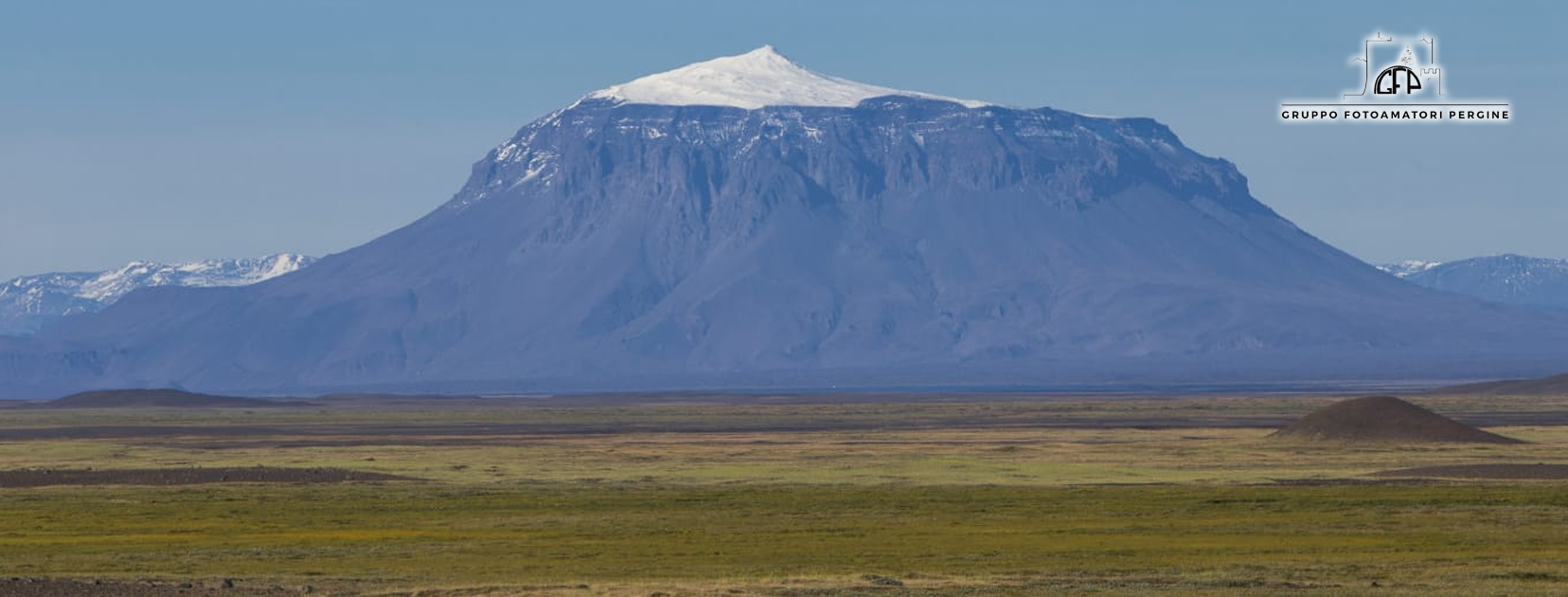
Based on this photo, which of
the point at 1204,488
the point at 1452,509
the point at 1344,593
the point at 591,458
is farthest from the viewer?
the point at 591,458

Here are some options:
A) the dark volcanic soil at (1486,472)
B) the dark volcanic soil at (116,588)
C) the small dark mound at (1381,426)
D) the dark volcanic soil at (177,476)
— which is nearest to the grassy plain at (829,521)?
the dark volcanic soil at (116,588)

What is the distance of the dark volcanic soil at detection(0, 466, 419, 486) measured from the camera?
96.0 meters

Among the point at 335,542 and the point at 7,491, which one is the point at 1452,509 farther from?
the point at 7,491

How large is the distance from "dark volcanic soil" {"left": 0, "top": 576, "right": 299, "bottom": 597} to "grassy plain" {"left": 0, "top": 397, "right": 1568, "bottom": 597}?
1581 millimetres

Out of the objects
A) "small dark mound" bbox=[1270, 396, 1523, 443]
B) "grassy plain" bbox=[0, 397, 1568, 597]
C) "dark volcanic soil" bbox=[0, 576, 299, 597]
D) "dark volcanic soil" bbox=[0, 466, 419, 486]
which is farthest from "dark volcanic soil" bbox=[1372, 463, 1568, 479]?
Answer: "dark volcanic soil" bbox=[0, 576, 299, 597]

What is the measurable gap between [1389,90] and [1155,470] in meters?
80.1

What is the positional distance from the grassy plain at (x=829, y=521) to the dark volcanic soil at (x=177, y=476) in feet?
12.2

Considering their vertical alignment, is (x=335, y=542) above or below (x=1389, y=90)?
below

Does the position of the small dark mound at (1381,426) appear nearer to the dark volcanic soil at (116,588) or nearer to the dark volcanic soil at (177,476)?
the dark volcanic soil at (177,476)

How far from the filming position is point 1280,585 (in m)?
52.4

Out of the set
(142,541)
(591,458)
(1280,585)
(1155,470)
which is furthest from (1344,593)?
(591,458)

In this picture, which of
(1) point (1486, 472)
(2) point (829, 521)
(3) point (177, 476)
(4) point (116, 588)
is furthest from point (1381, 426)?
(4) point (116, 588)

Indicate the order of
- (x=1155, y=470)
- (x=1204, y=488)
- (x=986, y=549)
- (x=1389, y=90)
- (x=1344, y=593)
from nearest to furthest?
1. (x=1344, y=593)
2. (x=986, y=549)
3. (x=1204, y=488)
4. (x=1155, y=470)
5. (x=1389, y=90)

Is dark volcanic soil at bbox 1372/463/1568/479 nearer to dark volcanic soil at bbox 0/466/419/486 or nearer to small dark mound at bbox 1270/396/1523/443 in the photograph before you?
small dark mound at bbox 1270/396/1523/443
